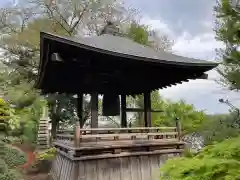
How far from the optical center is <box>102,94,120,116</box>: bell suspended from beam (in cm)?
917

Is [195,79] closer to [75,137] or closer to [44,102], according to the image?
[75,137]

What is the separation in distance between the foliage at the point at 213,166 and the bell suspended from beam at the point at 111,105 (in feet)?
20.9

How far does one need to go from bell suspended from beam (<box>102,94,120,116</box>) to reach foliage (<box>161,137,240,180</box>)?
6363 mm

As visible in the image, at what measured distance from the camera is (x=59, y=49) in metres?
6.47

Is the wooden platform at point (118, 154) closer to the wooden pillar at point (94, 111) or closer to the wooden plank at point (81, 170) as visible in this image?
the wooden plank at point (81, 170)

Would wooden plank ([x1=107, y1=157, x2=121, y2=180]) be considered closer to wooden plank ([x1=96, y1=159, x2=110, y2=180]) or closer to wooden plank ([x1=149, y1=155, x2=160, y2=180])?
wooden plank ([x1=96, y1=159, x2=110, y2=180])

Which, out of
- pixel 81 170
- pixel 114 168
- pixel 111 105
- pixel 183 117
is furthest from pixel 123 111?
pixel 183 117

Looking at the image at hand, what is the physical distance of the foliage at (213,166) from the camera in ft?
7.30

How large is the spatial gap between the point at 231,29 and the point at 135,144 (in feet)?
15.1

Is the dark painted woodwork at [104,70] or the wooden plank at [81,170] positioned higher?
the dark painted woodwork at [104,70]

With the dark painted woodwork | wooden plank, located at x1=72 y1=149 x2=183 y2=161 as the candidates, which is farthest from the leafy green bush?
wooden plank, located at x1=72 y1=149 x2=183 y2=161

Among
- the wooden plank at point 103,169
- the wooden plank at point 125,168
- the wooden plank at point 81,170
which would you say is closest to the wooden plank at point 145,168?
the wooden plank at point 125,168

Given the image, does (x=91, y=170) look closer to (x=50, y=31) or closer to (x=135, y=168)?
(x=135, y=168)

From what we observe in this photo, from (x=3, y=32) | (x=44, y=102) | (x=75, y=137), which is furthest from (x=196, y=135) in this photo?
(x=3, y=32)
